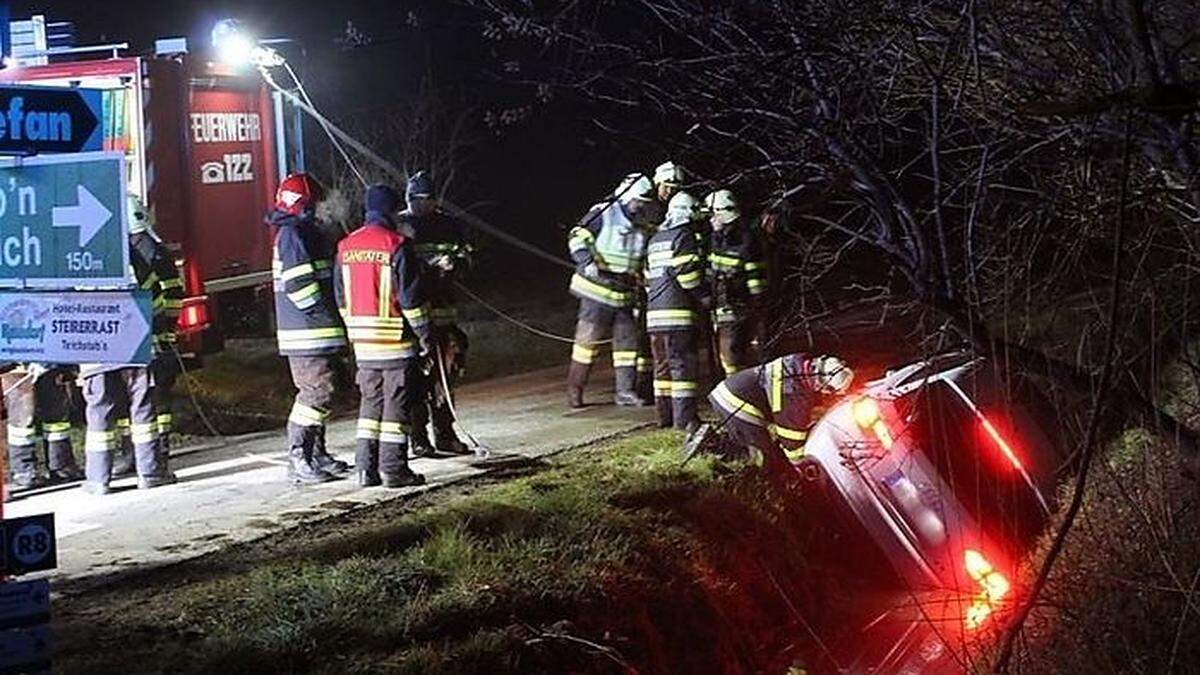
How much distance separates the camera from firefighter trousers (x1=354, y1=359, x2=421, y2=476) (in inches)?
384

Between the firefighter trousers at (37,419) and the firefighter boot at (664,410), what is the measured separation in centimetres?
408

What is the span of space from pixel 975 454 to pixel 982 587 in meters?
0.73

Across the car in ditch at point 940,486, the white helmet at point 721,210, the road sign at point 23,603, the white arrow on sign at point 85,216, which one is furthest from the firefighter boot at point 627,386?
the road sign at point 23,603

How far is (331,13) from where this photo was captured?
2634 cm

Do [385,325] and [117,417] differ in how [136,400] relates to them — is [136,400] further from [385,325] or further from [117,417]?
[385,325]

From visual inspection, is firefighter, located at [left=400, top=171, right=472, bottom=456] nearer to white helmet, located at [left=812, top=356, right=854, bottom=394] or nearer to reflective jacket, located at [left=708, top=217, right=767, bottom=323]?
reflective jacket, located at [left=708, top=217, right=767, bottom=323]

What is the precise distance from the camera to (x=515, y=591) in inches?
303

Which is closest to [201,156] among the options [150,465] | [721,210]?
[150,465]

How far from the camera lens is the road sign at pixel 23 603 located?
4766 millimetres

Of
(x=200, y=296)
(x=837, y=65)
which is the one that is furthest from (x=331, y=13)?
(x=837, y=65)

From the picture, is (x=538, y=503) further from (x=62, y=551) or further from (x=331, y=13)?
(x=331, y=13)

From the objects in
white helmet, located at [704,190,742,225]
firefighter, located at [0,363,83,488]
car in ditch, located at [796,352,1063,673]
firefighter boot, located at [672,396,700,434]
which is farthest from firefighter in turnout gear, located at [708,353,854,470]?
firefighter, located at [0,363,83,488]

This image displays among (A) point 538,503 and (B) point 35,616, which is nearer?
(B) point 35,616

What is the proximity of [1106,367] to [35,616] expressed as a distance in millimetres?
3144
